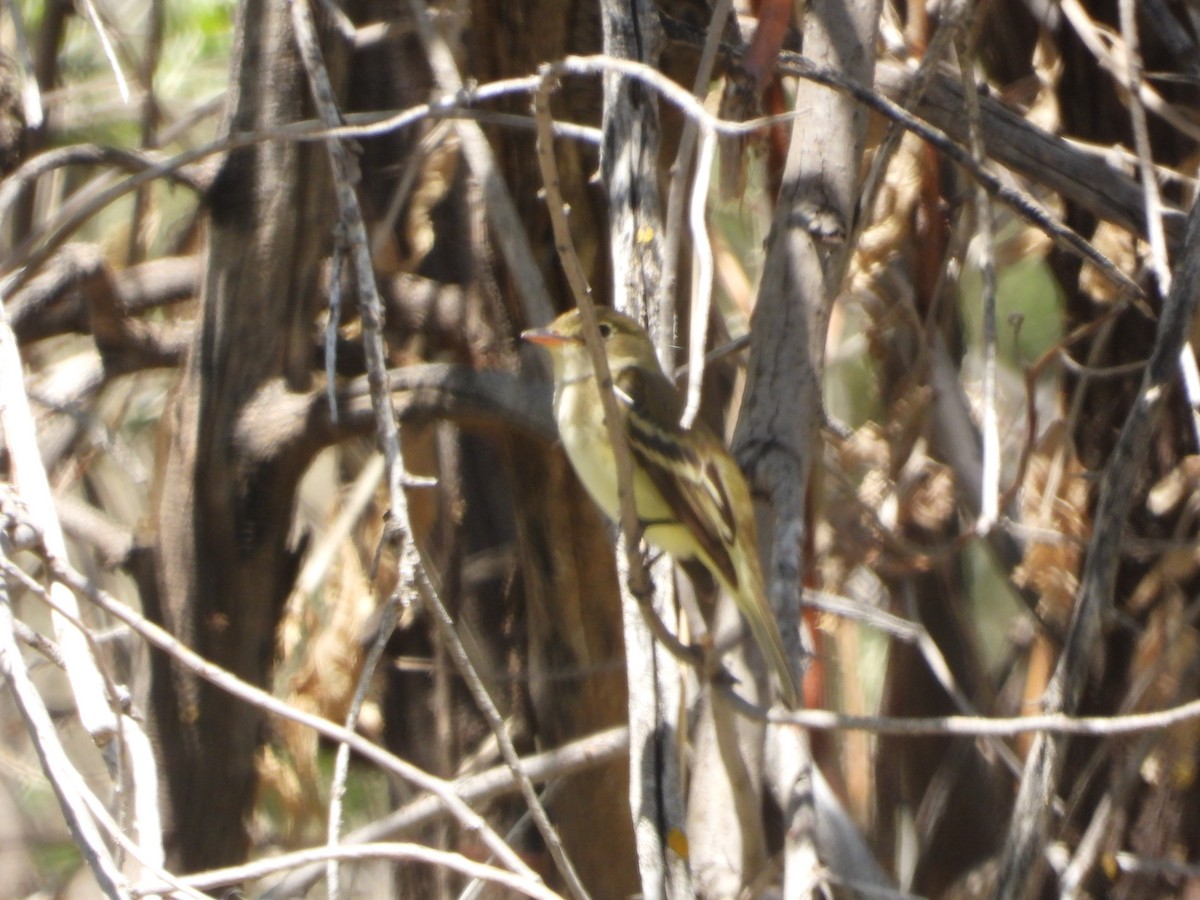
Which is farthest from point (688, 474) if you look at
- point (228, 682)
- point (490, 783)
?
point (228, 682)

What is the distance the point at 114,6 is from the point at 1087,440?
13.8 ft

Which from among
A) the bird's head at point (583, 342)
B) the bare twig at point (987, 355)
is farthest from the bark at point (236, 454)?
the bare twig at point (987, 355)

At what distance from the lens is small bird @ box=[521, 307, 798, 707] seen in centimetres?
316

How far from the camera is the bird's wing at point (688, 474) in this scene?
10.2ft

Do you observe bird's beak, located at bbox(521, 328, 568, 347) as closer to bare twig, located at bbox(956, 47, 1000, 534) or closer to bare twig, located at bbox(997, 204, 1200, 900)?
bare twig, located at bbox(956, 47, 1000, 534)

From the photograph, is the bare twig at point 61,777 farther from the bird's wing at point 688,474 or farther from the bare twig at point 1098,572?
the bare twig at point 1098,572

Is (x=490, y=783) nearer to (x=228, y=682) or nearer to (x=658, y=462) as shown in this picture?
(x=658, y=462)

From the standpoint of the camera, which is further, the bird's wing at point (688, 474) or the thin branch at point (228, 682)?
the bird's wing at point (688, 474)

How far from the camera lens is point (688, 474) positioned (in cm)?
326

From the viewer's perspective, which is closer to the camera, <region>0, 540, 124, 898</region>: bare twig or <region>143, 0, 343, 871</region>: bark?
<region>0, 540, 124, 898</region>: bare twig

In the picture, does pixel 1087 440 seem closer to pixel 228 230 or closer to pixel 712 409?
pixel 712 409

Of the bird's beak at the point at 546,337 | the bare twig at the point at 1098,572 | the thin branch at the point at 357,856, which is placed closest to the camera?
the thin branch at the point at 357,856

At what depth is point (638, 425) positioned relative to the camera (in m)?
3.35

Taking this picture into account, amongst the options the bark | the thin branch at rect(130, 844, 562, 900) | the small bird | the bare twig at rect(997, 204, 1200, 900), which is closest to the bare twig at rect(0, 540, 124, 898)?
the thin branch at rect(130, 844, 562, 900)
